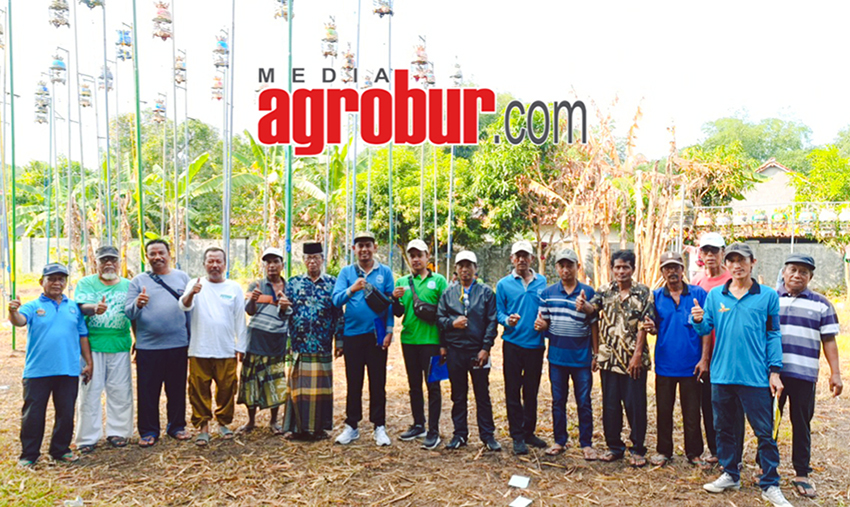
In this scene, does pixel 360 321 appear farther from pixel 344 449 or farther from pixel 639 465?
pixel 639 465

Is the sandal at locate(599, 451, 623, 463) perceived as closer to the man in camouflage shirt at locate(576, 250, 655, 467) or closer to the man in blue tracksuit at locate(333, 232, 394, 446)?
the man in camouflage shirt at locate(576, 250, 655, 467)

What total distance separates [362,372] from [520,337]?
1.24 meters

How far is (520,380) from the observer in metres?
4.82

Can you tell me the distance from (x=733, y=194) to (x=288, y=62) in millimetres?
12785

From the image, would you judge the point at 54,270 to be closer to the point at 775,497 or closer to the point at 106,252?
the point at 106,252

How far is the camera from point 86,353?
4.77 meters

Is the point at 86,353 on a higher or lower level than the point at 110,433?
higher

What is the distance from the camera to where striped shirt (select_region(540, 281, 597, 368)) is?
4574mm

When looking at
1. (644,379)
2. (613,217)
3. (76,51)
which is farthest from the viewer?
(613,217)

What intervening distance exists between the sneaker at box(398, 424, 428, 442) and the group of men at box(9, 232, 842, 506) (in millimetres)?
12

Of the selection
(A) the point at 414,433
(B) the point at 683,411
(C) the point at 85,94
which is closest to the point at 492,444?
(A) the point at 414,433

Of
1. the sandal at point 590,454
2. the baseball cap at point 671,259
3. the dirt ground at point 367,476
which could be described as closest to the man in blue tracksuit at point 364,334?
the dirt ground at point 367,476

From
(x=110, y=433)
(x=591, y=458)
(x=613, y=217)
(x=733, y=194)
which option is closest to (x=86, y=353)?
(x=110, y=433)

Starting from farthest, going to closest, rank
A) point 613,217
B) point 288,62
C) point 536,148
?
point 536,148 → point 613,217 → point 288,62
